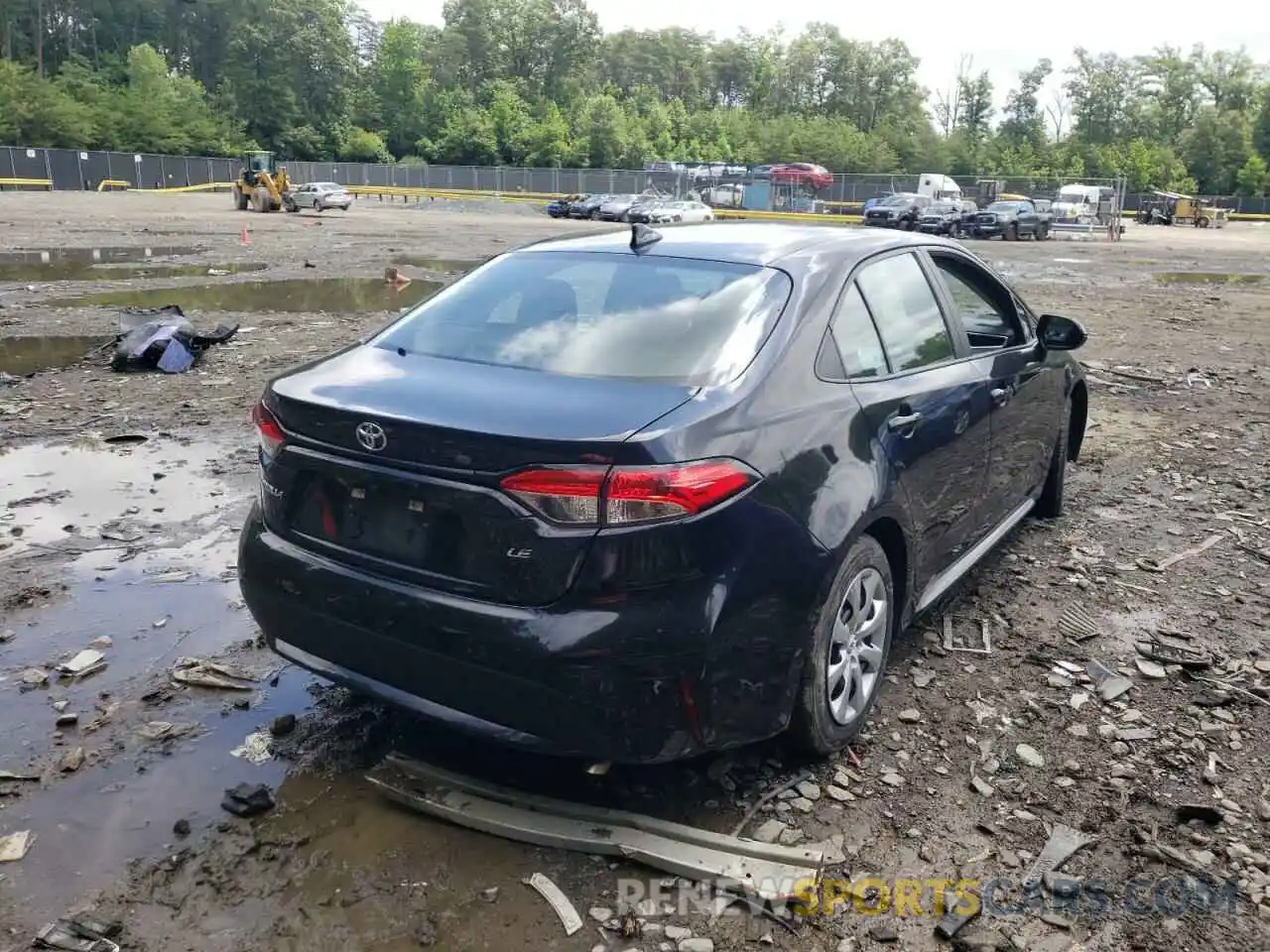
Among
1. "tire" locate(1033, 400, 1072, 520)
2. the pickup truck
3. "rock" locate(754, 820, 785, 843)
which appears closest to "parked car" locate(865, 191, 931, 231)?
the pickup truck

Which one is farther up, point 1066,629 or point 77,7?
point 77,7

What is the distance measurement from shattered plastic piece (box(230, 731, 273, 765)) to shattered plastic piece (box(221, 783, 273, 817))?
194 mm

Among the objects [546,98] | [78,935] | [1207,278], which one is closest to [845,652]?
[78,935]

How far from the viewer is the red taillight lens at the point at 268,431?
10.3ft

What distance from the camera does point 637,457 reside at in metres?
2.62

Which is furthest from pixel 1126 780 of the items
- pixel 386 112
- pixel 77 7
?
pixel 77 7

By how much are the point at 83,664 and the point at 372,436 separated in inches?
75.5

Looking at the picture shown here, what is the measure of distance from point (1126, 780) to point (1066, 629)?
119cm

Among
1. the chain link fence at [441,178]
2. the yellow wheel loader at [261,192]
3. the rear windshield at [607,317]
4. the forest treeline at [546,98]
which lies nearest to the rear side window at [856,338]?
the rear windshield at [607,317]

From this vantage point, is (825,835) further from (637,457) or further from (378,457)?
(378,457)

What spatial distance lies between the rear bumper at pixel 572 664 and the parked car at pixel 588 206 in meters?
48.3

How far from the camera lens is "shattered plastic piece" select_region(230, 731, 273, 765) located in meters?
3.35

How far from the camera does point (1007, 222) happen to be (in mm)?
38875

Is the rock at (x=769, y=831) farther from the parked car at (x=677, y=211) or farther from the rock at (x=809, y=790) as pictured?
the parked car at (x=677, y=211)
